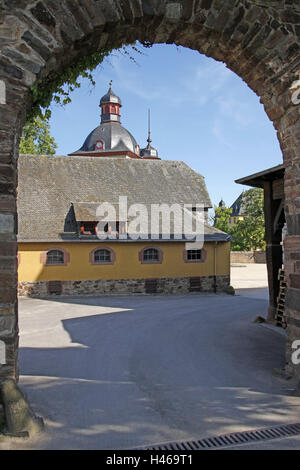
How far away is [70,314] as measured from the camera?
13.1m

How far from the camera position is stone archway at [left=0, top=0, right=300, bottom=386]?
3.91 m

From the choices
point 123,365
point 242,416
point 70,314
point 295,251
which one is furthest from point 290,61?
point 70,314

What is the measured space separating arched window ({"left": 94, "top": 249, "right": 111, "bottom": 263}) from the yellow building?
51mm

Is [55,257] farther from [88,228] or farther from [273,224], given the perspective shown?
[273,224]

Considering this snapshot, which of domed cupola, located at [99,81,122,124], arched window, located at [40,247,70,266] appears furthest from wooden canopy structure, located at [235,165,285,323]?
domed cupola, located at [99,81,122,124]

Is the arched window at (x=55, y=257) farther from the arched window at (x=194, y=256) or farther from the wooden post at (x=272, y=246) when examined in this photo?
the wooden post at (x=272, y=246)

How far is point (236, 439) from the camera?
391cm

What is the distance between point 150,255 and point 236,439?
1521cm

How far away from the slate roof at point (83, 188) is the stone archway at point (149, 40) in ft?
44.8

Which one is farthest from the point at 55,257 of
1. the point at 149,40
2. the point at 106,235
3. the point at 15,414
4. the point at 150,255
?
the point at 15,414

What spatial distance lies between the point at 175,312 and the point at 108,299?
15.7 feet

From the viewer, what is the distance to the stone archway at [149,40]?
12.8 feet

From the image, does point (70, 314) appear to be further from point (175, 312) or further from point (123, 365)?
point (123, 365)

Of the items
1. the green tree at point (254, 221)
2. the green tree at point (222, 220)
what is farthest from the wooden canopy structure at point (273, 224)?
the green tree at point (222, 220)
